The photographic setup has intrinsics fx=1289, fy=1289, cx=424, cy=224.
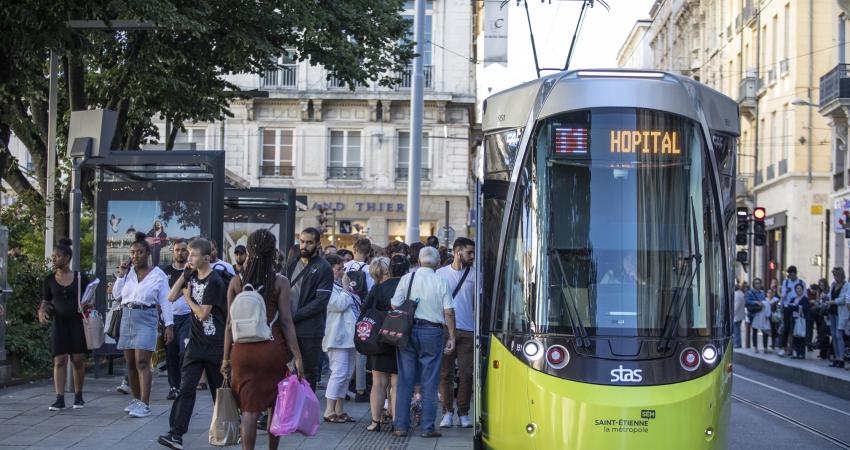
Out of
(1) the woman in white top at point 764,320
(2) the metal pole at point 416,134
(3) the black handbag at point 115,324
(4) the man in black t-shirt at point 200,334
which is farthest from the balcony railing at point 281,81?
(4) the man in black t-shirt at point 200,334

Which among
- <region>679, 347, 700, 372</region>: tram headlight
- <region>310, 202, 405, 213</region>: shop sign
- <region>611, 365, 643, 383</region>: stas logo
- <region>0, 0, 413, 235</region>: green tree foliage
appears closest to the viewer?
<region>611, 365, 643, 383</region>: stas logo

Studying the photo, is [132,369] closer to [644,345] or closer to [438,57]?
[644,345]

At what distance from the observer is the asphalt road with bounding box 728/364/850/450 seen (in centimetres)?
1278

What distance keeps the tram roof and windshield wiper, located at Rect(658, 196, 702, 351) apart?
28.4 inches

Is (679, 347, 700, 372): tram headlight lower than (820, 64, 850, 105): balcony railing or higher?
lower

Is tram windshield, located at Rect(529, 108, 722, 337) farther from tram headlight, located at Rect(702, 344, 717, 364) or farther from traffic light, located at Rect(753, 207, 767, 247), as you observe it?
traffic light, located at Rect(753, 207, 767, 247)

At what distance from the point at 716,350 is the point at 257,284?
3.28 meters

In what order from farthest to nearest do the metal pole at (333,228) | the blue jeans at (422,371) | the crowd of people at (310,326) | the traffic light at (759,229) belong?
1. the metal pole at (333,228)
2. the traffic light at (759,229)
3. the blue jeans at (422,371)
4. the crowd of people at (310,326)

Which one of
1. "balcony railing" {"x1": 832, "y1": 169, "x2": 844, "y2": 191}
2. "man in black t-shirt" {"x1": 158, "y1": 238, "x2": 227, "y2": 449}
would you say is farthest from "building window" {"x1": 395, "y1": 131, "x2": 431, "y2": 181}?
"man in black t-shirt" {"x1": 158, "y1": 238, "x2": 227, "y2": 449}

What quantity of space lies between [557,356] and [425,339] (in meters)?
3.07

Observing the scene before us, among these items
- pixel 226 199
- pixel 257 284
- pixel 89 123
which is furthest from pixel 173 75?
pixel 257 284

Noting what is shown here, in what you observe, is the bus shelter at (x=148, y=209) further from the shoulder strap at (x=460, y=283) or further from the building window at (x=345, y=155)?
the building window at (x=345, y=155)

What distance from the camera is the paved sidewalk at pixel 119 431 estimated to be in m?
11.0

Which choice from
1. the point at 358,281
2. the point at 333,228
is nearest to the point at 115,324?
the point at 358,281
